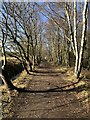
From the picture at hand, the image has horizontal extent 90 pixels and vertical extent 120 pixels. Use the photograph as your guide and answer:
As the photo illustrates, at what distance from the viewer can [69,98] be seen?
13164mm

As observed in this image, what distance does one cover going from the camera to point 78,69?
2150 centimetres

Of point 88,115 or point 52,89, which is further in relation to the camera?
point 52,89

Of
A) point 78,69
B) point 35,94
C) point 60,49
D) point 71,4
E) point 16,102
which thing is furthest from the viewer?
point 60,49

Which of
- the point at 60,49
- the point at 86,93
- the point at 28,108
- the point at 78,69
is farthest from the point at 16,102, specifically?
the point at 60,49

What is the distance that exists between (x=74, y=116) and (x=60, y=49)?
50.4 meters

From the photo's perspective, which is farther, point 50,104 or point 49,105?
point 50,104

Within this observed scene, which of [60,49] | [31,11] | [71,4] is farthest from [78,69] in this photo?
[60,49]

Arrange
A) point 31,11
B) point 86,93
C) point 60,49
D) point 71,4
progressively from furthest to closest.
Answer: point 60,49
point 31,11
point 71,4
point 86,93

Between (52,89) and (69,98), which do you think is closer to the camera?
(69,98)

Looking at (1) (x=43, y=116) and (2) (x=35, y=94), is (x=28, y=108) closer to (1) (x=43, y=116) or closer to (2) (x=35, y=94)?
(1) (x=43, y=116)

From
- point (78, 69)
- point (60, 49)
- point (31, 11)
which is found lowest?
point (60, 49)

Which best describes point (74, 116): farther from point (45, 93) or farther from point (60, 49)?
point (60, 49)

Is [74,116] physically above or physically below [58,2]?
below

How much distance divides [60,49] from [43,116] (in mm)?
50474
